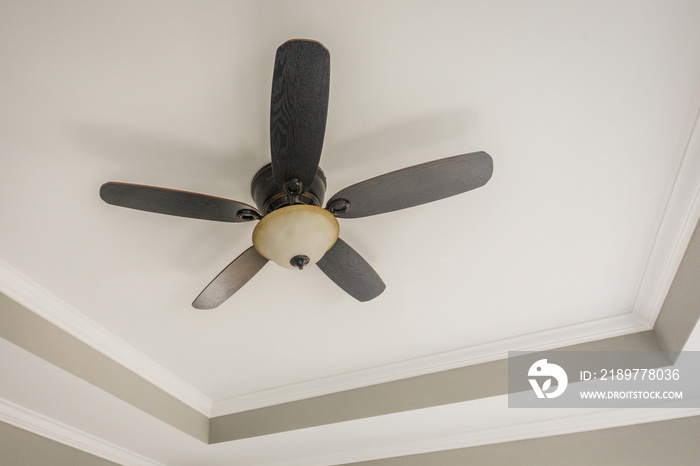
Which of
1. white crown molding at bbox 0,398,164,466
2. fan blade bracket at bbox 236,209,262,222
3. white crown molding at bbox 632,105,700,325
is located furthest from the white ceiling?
white crown molding at bbox 0,398,164,466

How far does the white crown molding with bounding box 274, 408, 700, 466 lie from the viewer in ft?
7.67

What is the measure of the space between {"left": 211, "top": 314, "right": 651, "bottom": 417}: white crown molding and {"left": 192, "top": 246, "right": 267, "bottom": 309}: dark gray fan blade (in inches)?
45.3

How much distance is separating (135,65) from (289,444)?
2.24 metres

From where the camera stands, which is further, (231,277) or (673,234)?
(673,234)

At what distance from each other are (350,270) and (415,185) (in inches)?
17.0

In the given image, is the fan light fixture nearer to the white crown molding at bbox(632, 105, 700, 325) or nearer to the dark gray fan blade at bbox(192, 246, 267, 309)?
the dark gray fan blade at bbox(192, 246, 267, 309)

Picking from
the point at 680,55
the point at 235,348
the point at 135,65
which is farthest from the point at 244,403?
the point at 680,55

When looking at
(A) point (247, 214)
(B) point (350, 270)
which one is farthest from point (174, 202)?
(B) point (350, 270)

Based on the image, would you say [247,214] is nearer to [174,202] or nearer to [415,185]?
[174,202]

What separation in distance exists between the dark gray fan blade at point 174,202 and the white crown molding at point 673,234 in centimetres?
140

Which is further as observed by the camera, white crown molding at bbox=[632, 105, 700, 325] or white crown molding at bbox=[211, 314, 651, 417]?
white crown molding at bbox=[211, 314, 651, 417]

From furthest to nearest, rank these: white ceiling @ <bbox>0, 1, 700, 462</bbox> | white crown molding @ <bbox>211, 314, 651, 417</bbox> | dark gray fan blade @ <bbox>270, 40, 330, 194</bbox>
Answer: white crown molding @ <bbox>211, 314, 651, 417</bbox> < white ceiling @ <bbox>0, 1, 700, 462</bbox> < dark gray fan blade @ <bbox>270, 40, 330, 194</bbox>

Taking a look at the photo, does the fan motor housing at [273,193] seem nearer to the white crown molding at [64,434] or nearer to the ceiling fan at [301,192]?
the ceiling fan at [301,192]

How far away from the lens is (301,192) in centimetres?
135
